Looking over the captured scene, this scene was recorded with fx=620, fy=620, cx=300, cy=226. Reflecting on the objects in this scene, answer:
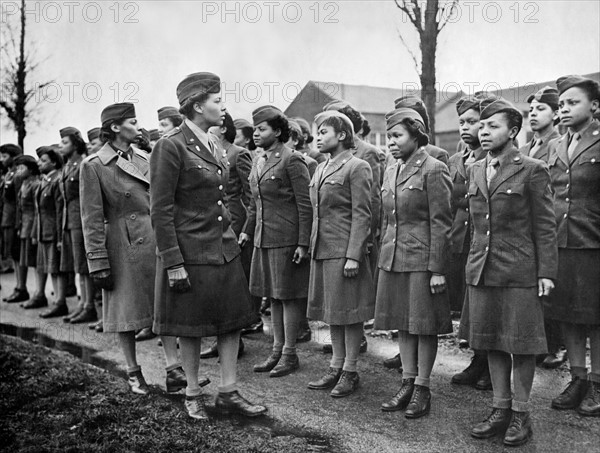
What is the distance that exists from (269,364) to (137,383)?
123 centimetres

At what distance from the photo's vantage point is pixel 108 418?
4590 mm

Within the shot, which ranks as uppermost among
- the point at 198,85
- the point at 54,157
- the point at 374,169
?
the point at 198,85

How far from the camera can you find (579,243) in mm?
4613

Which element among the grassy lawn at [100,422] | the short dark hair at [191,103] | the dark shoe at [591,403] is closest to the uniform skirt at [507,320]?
the dark shoe at [591,403]

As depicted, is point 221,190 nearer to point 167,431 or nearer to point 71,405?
point 167,431

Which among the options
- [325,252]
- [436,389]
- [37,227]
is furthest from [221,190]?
[37,227]

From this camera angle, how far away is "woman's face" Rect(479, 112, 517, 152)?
13.6ft

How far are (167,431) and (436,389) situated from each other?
225cm

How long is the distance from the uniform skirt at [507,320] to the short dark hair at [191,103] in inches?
93.7

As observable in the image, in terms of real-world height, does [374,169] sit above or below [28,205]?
above

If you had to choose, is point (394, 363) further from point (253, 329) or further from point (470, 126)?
point (470, 126)

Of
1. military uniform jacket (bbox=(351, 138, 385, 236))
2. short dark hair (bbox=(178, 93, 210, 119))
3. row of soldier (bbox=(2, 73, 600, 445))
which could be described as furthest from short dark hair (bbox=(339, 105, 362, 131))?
short dark hair (bbox=(178, 93, 210, 119))

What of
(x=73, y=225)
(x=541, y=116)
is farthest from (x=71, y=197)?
(x=541, y=116)

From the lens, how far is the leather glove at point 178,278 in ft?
14.3
